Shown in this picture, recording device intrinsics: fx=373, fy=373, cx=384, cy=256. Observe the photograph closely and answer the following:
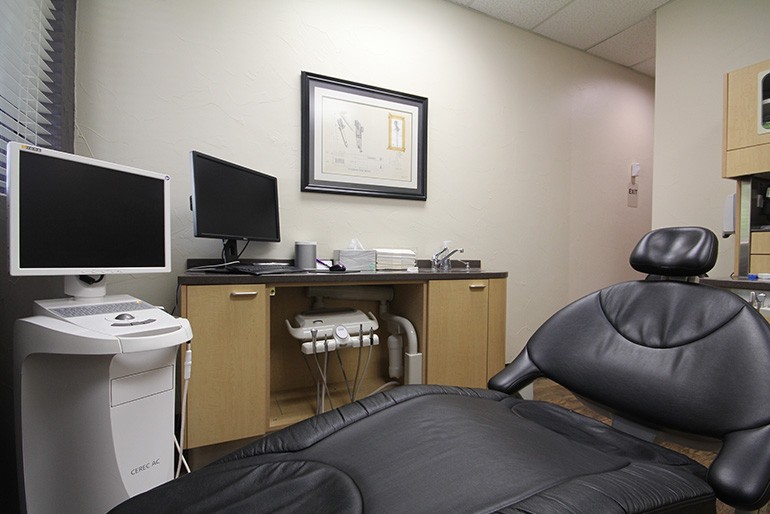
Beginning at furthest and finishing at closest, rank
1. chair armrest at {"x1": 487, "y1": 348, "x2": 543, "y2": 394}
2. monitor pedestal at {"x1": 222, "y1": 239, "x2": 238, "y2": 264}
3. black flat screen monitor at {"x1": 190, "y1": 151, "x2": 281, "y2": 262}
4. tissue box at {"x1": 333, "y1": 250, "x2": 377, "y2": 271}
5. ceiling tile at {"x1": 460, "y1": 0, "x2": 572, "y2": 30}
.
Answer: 1. ceiling tile at {"x1": 460, "y1": 0, "x2": 572, "y2": 30}
2. tissue box at {"x1": 333, "y1": 250, "x2": 377, "y2": 271}
3. monitor pedestal at {"x1": 222, "y1": 239, "x2": 238, "y2": 264}
4. black flat screen monitor at {"x1": 190, "y1": 151, "x2": 281, "y2": 262}
5. chair armrest at {"x1": 487, "y1": 348, "x2": 543, "y2": 394}

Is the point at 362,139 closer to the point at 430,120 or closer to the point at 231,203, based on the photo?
the point at 430,120

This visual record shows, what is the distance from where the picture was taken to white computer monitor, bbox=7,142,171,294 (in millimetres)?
1004

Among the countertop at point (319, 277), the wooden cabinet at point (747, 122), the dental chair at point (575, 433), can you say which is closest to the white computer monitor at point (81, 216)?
the countertop at point (319, 277)

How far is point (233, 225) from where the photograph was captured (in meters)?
1.76

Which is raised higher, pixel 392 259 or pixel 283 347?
pixel 392 259

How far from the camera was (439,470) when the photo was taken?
0.71 meters

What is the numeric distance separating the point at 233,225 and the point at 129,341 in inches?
35.0

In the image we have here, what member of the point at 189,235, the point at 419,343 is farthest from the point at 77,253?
the point at 419,343

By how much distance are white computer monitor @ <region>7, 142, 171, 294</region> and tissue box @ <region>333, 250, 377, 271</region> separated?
3.08ft

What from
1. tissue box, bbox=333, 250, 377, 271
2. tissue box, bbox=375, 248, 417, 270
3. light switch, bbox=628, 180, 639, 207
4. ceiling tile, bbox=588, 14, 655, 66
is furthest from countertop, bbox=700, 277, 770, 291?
ceiling tile, bbox=588, 14, 655, 66

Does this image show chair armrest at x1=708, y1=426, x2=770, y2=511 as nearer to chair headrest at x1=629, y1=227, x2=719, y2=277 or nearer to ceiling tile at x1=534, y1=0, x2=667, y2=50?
chair headrest at x1=629, y1=227, x2=719, y2=277

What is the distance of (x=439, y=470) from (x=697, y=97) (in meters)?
3.21

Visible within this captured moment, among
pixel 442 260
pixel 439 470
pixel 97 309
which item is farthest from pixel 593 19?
pixel 97 309

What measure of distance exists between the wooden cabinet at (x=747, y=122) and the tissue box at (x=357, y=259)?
2.11m
